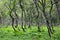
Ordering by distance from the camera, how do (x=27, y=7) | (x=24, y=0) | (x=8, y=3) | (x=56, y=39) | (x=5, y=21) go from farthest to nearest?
(x=5, y=21)
(x=27, y=7)
(x=24, y=0)
(x=8, y=3)
(x=56, y=39)

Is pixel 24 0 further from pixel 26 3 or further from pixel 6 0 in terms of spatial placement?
pixel 6 0

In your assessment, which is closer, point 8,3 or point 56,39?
point 56,39

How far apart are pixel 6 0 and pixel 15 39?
14.3 m

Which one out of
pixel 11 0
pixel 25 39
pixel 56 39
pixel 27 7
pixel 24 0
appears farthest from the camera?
pixel 27 7

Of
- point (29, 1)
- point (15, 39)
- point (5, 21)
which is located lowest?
point (5, 21)

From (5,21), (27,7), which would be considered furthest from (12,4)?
(5,21)

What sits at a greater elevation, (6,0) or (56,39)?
(6,0)

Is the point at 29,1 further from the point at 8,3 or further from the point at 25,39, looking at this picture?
the point at 25,39

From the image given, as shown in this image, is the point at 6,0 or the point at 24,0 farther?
the point at 24,0

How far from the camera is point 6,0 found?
32906 millimetres

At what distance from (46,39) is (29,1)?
60.6ft

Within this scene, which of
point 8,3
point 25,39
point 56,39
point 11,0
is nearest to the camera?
point 56,39

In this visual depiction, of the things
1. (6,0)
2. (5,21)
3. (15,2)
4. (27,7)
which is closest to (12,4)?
(15,2)

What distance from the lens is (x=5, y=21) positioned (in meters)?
79.5
